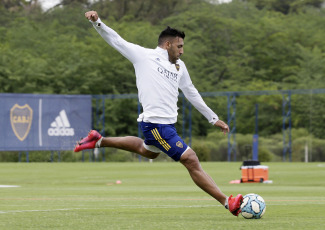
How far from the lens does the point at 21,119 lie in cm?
4178

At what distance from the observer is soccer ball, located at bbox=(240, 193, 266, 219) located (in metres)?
9.09

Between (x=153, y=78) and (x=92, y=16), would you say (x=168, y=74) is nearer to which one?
(x=153, y=78)

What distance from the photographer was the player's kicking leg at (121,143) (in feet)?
33.1

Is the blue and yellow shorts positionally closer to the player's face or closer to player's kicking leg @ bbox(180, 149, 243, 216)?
player's kicking leg @ bbox(180, 149, 243, 216)

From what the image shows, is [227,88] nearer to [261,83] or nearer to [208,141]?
[261,83]

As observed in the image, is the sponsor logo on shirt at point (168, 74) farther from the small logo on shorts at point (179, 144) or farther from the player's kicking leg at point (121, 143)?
the player's kicking leg at point (121, 143)

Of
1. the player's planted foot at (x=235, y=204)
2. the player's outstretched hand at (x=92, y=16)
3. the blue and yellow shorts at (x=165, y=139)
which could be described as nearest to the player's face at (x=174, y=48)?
the blue and yellow shorts at (x=165, y=139)

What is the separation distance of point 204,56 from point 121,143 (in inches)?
2016

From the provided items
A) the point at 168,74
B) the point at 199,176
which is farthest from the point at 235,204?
the point at 168,74

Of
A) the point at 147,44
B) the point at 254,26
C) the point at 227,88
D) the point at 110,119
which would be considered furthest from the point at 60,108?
the point at 254,26

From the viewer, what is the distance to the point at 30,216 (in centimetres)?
950

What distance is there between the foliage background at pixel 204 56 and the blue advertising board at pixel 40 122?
5341 mm

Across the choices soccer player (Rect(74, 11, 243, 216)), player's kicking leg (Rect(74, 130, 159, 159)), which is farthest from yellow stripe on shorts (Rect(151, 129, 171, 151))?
player's kicking leg (Rect(74, 130, 159, 159))

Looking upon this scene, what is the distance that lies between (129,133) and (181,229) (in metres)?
42.7
